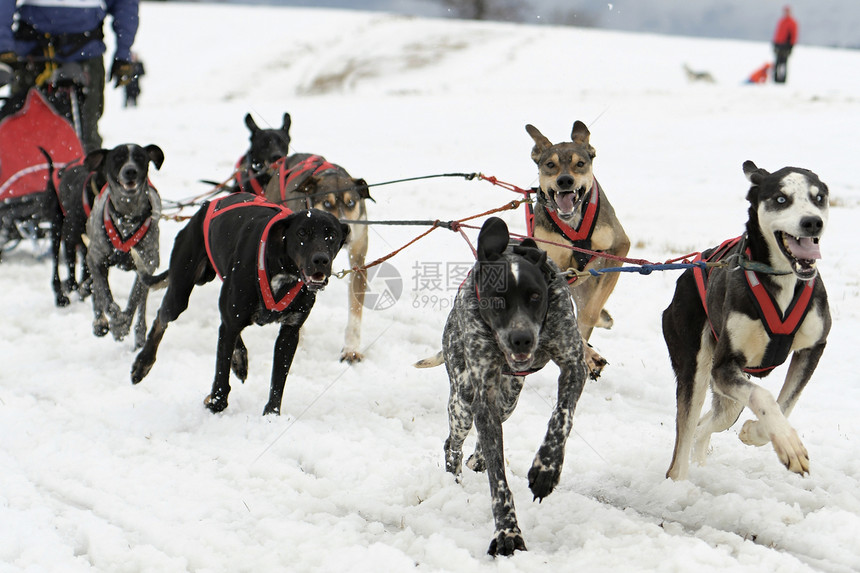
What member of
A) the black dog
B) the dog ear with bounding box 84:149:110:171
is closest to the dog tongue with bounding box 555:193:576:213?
the black dog

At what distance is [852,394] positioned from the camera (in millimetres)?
4797

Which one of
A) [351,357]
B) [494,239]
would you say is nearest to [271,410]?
[351,357]

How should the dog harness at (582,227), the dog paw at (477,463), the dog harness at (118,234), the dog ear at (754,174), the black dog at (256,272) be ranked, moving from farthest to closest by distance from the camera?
the dog harness at (118,234), the dog harness at (582,227), the black dog at (256,272), the dog paw at (477,463), the dog ear at (754,174)

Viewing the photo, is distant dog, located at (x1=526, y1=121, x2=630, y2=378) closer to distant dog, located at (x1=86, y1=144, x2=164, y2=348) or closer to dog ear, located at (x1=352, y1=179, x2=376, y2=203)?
dog ear, located at (x1=352, y1=179, x2=376, y2=203)

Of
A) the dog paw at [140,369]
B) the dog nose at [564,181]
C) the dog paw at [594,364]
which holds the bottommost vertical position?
the dog paw at [140,369]

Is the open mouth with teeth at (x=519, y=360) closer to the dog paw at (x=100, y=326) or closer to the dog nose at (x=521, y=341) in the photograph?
the dog nose at (x=521, y=341)

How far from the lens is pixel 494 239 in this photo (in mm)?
3178

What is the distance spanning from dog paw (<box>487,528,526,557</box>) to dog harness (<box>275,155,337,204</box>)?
376 centimetres

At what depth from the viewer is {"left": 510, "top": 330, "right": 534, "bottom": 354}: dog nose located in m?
2.91

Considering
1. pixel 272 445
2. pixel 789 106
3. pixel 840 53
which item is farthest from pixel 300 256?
pixel 840 53

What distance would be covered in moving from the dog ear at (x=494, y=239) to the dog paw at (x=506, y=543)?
3.21 ft

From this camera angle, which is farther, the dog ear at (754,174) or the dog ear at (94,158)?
the dog ear at (94,158)

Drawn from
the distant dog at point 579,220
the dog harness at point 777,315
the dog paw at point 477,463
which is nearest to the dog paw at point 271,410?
the dog paw at point 477,463

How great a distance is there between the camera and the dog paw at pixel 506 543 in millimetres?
2979
